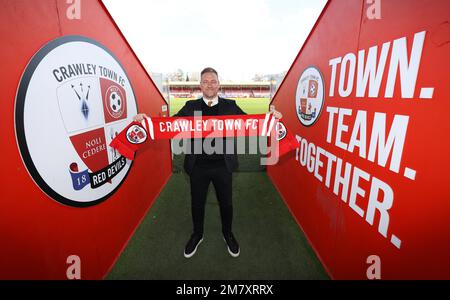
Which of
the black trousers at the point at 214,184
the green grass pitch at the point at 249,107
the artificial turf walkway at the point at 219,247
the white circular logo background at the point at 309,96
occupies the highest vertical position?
the white circular logo background at the point at 309,96

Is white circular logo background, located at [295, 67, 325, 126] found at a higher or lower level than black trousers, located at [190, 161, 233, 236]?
higher

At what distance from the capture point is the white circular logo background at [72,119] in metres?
1.32

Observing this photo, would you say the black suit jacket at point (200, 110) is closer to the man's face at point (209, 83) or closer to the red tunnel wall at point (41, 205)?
the man's face at point (209, 83)

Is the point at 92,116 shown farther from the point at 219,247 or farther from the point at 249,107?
the point at 249,107

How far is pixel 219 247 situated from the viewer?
8.45 ft

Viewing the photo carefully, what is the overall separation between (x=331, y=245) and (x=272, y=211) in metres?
1.32

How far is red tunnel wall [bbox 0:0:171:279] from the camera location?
1186 millimetres

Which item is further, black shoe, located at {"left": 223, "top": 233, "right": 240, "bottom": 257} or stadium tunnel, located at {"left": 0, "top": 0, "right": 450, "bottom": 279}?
black shoe, located at {"left": 223, "top": 233, "right": 240, "bottom": 257}

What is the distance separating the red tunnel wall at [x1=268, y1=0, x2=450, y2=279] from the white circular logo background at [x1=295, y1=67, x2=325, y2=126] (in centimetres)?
9

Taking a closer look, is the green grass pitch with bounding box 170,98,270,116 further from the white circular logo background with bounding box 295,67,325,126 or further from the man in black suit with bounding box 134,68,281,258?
the man in black suit with bounding box 134,68,281,258

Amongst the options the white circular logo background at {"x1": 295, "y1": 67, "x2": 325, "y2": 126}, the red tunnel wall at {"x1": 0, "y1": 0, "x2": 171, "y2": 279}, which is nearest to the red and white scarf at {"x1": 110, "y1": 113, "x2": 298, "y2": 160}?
the white circular logo background at {"x1": 295, "y1": 67, "x2": 325, "y2": 126}

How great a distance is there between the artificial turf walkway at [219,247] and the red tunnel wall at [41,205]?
1.22 feet

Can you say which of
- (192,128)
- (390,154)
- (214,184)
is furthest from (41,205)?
(390,154)

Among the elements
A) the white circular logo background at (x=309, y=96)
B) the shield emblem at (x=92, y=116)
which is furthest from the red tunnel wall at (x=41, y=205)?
the white circular logo background at (x=309, y=96)
